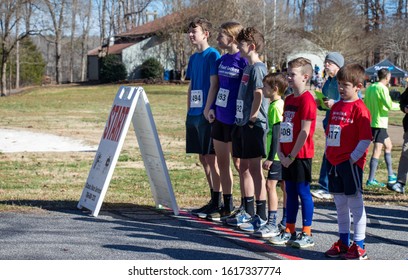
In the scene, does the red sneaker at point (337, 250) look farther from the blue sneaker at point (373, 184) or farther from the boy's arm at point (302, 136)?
the blue sneaker at point (373, 184)

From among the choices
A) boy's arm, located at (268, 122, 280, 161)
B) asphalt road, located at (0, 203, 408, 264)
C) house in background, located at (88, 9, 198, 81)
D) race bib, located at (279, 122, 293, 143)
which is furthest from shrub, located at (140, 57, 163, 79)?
race bib, located at (279, 122, 293, 143)

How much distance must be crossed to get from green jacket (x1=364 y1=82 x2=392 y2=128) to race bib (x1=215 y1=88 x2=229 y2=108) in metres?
3.88

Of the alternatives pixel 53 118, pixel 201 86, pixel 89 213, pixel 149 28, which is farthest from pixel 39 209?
pixel 149 28

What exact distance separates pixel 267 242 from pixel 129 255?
1.38 metres

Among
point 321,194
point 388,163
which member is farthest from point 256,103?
point 388,163

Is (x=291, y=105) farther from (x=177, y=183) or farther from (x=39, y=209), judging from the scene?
(x=177, y=183)

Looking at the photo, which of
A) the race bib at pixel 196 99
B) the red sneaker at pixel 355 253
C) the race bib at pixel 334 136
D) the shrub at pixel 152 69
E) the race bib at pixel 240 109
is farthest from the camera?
the shrub at pixel 152 69

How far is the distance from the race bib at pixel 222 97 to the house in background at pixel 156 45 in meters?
52.7

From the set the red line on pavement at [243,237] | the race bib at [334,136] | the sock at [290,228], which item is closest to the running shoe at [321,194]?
the red line on pavement at [243,237]

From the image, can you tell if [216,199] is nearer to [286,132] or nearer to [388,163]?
[286,132]

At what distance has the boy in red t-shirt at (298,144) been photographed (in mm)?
6480

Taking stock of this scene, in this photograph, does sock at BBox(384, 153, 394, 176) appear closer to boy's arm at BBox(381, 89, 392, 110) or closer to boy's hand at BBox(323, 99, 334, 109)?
boy's arm at BBox(381, 89, 392, 110)

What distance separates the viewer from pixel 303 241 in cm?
654
